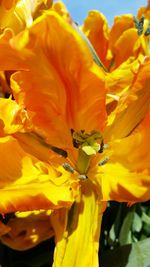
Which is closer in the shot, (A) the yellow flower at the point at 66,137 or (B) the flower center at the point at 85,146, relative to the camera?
(A) the yellow flower at the point at 66,137

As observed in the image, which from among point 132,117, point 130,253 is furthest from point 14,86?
point 130,253

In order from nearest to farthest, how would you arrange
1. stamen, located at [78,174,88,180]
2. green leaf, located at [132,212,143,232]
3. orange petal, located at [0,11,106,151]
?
orange petal, located at [0,11,106,151], stamen, located at [78,174,88,180], green leaf, located at [132,212,143,232]

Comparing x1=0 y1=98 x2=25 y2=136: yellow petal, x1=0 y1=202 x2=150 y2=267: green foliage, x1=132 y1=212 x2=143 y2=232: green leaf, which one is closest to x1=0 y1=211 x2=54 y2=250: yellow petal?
x1=0 y1=202 x2=150 y2=267: green foliage

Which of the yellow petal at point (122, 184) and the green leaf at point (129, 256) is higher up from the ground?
the yellow petal at point (122, 184)

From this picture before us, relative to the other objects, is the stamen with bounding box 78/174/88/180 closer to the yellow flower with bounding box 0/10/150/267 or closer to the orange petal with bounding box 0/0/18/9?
the yellow flower with bounding box 0/10/150/267

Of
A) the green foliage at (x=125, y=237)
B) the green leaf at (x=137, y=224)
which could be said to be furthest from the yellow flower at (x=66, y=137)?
the green leaf at (x=137, y=224)

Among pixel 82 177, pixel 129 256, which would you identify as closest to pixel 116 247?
pixel 129 256

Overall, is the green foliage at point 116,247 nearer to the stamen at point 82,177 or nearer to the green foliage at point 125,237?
the green foliage at point 125,237

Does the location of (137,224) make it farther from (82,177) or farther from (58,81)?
(58,81)

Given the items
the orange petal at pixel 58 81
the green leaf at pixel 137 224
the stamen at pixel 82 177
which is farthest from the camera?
the green leaf at pixel 137 224
